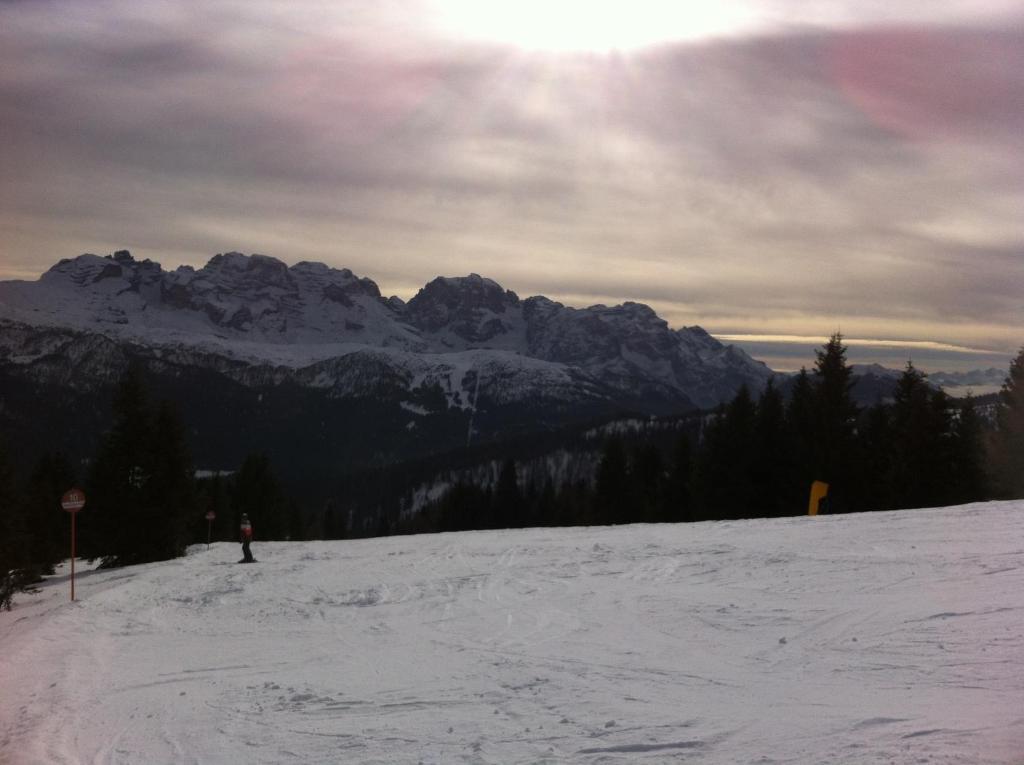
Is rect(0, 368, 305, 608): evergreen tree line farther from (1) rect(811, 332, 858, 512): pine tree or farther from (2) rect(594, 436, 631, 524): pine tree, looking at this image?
(2) rect(594, 436, 631, 524): pine tree

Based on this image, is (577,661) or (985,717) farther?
(577,661)

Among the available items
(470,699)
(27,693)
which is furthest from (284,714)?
(27,693)

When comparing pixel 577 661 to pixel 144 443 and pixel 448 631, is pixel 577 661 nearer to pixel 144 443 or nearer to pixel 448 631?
pixel 448 631

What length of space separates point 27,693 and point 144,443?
808 inches

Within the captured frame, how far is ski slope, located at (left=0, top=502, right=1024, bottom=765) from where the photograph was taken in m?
8.64

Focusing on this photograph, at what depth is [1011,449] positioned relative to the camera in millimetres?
37031

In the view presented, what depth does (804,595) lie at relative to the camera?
1459 cm

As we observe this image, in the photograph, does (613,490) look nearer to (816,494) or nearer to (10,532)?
(816,494)

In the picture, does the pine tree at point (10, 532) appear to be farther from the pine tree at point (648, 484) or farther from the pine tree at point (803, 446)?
A: the pine tree at point (648, 484)

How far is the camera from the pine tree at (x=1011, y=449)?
36.3 m

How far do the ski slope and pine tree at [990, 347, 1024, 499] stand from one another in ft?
56.3

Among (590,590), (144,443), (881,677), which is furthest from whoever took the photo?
(144,443)

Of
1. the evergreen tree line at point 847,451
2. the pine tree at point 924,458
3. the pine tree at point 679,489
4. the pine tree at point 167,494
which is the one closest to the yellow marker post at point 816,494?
the evergreen tree line at point 847,451

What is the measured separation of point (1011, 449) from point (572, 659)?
3286 centimetres
